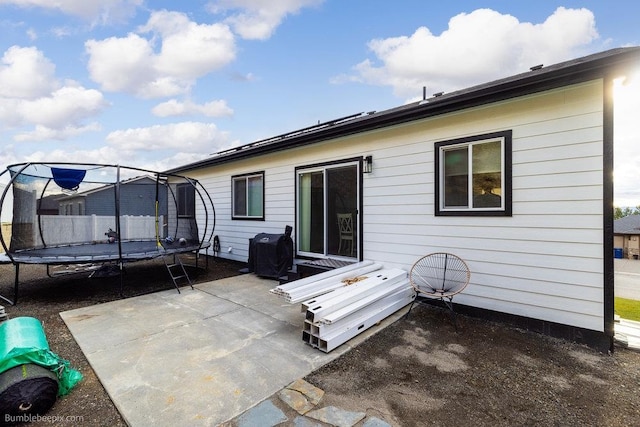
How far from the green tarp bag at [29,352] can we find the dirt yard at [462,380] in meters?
0.11

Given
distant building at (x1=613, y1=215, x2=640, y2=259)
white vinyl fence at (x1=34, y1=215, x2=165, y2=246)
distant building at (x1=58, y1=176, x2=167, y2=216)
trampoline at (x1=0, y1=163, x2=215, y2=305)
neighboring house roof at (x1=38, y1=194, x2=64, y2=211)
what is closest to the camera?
trampoline at (x1=0, y1=163, x2=215, y2=305)

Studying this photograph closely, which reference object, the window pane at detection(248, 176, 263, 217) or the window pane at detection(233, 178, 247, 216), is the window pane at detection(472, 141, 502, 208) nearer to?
the window pane at detection(248, 176, 263, 217)

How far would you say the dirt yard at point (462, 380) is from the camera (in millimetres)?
1923

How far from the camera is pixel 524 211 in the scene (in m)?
3.36

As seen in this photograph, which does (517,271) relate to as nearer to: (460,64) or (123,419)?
(123,419)

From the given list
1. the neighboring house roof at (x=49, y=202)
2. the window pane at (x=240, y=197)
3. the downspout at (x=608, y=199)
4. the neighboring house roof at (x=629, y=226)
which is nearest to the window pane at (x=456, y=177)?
the downspout at (x=608, y=199)

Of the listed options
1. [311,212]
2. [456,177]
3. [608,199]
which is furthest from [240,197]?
[608,199]

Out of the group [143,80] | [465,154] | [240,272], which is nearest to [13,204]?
[240,272]

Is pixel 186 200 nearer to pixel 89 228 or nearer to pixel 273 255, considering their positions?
pixel 89 228

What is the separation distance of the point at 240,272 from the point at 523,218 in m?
5.25

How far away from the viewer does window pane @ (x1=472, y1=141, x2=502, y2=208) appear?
3.57 meters

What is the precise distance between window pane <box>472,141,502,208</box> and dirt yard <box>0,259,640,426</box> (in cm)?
150

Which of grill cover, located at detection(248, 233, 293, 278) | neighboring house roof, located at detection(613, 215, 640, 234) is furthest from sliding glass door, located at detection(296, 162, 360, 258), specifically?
neighboring house roof, located at detection(613, 215, 640, 234)

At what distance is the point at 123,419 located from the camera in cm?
187
